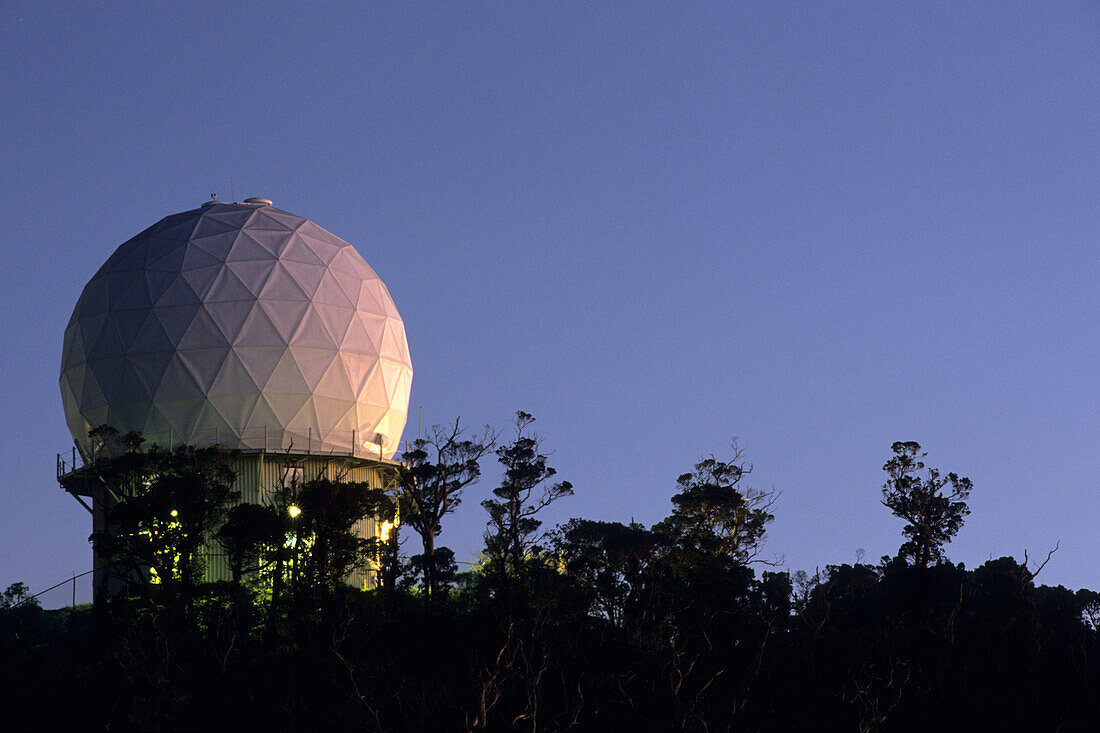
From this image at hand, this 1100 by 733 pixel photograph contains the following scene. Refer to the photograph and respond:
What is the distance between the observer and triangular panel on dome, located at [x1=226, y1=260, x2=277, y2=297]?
53781 millimetres

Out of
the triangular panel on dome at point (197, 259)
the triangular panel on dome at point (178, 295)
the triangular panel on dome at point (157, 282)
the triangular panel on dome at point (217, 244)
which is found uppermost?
the triangular panel on dome at point (217, 244)

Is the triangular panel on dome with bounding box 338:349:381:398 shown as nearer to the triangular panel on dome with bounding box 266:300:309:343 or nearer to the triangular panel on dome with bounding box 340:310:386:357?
the triangular panel on dome with bounding box 340:310:386:357

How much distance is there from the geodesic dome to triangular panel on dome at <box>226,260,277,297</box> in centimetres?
6

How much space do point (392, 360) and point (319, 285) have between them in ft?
16.0

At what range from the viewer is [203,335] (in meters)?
52.4

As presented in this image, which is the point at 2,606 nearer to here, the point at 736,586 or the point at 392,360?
the point at 392,360

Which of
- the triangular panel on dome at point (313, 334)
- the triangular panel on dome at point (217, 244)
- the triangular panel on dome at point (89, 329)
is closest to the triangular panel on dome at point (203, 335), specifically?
the triangular panel on dome at point (313, 334)

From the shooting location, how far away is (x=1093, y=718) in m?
37.5

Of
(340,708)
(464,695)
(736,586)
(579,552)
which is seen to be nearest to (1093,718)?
(736,586)

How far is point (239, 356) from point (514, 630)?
1910cm

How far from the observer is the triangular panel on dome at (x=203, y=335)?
52.2 m

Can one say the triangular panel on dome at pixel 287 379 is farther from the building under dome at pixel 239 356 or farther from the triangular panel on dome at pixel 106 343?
the triangular panel on dome at pixel 106 343

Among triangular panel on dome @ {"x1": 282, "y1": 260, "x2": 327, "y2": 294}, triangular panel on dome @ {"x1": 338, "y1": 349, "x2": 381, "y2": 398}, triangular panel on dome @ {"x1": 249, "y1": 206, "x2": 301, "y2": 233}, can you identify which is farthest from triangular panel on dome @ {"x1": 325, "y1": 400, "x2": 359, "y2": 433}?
triangular panel on dome @ {"x1": 249, "y1": 206, "x2": 301, "y2": 233}

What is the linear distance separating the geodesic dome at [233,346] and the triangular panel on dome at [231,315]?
47mm
